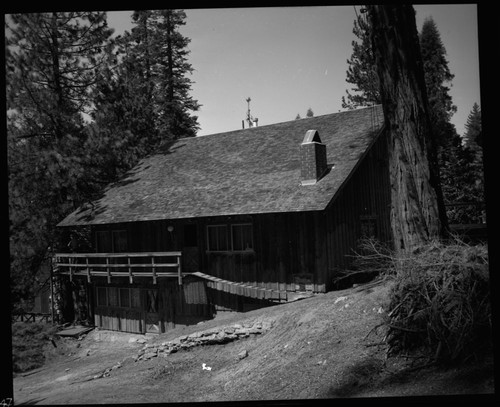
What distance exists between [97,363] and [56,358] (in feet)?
17.8

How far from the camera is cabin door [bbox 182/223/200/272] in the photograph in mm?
21062

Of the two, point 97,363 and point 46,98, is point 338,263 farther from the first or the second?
point 46,98

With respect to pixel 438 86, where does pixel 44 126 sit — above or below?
below

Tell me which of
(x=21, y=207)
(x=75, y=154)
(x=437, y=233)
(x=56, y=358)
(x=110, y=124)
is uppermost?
(x=110, y=124)

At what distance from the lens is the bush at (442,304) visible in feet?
25.3

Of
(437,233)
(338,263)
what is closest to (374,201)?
(338,263)

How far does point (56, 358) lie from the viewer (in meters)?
21.7

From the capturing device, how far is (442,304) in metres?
8.05

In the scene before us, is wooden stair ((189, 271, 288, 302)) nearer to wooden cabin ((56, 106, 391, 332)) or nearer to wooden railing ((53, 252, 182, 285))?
wooden cabin ((56, 106, 391, 332))

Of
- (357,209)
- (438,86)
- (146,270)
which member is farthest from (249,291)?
(438,86)

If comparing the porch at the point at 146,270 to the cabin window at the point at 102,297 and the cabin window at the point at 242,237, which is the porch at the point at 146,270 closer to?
the cabin window at the point at 102,297

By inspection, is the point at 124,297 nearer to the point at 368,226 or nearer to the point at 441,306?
the point at 368,226

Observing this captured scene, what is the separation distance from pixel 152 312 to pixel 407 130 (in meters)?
16.5

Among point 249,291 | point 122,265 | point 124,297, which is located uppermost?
point 122,265
